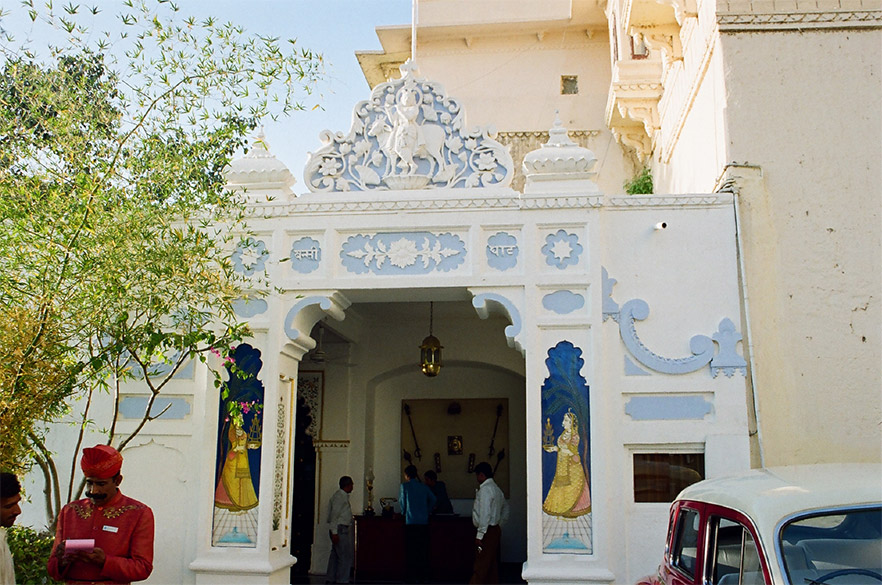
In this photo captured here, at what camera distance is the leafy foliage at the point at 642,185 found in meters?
13.5

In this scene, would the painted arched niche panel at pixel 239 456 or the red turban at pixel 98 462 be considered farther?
the painted arched niche panel at pixel 239 456

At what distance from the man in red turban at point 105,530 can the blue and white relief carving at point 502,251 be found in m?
4.22

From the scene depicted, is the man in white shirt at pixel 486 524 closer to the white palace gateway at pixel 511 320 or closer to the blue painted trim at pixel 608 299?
the white palace gateway at pixel 511 320

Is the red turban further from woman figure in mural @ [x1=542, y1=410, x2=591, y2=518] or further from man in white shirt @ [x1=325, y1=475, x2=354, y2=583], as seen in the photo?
man in white shirt @ [x1=325, y1=475, x2=354, y2=583]

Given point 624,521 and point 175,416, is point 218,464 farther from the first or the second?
point 624,521

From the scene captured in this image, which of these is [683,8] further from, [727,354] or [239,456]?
[239,456]

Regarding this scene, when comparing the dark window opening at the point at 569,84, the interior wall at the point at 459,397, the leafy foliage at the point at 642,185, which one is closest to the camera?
the interior wall at the point at 459,397

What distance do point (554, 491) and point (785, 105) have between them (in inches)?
180

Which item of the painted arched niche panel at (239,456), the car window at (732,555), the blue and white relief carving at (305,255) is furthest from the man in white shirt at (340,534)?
the car window at (732,555)

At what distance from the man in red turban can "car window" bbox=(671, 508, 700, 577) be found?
329cm

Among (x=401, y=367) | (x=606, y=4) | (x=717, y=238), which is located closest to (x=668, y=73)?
(x=606, y=4)

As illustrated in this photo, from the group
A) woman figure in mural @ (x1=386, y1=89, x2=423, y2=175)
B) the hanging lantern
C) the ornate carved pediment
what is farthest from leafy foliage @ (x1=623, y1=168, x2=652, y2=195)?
woman figure in mural @ (x1=386, y1=89, x2=423, y2=175)

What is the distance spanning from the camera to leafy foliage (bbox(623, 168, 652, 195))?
13469 millimetres

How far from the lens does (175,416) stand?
335 inches
